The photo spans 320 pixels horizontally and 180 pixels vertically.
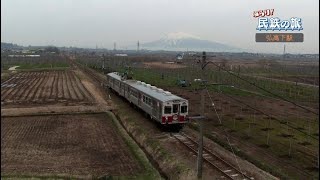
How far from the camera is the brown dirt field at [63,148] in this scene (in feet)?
60.8

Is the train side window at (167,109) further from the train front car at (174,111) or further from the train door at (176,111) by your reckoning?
the train door at (176,111)

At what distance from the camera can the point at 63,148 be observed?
22.5m

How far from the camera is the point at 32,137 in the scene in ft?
82.4

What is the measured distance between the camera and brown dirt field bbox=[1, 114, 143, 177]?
18.5 metres

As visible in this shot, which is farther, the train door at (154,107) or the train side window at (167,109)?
the train door at (154,107)

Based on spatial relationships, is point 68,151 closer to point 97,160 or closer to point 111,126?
point 97,160

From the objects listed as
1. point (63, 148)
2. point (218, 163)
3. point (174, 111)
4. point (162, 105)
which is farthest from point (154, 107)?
point (218, 163)

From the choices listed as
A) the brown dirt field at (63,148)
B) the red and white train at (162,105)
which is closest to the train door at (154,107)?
the red and white train at (162,105)

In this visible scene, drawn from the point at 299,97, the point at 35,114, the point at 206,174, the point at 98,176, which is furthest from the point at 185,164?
the point at 299,97

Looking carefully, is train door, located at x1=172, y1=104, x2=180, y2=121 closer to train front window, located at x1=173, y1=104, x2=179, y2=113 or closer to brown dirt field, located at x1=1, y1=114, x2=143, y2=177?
train front window, located at x1=173, y1=104, x2=179, y2=113

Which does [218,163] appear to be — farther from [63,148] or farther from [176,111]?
[63,148]

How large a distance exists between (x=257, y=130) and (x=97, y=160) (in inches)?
529

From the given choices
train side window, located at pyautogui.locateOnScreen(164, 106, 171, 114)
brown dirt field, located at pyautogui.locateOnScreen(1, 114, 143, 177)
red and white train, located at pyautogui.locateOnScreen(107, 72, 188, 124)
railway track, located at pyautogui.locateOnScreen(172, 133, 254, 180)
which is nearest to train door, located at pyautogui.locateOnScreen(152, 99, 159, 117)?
red and white train, located at pyautogui.locateOnScreen(107, 72, 188, 124)

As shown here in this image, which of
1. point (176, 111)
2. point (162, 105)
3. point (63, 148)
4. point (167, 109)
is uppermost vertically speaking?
point (162, 105)
